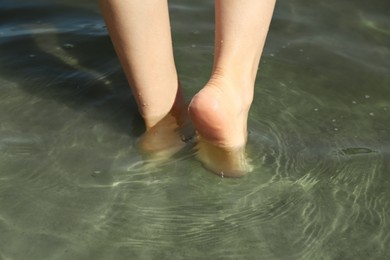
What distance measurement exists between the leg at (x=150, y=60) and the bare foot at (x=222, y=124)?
110 mm

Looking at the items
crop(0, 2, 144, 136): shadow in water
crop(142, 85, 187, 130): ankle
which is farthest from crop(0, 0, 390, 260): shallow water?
crop(142, 85, 187, 130): ankle

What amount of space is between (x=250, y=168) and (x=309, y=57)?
73 centimetres

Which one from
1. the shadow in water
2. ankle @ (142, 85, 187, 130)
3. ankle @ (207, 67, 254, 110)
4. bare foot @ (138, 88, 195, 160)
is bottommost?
the shadow in water

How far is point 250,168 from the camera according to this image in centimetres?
167

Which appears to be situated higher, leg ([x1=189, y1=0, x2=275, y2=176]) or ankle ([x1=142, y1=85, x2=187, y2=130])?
leg ([x1=189, y1=0, x2=275, y2=176])

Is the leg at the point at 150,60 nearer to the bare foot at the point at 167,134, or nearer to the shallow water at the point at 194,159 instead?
the bare foot at the point at 167,134

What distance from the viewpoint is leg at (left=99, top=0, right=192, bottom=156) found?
59.3 inches

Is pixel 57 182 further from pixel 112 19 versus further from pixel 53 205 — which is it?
pixel 112 19

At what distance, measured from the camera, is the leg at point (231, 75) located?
1.53 meters

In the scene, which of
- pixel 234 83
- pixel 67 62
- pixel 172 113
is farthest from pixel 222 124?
pixel 67 62

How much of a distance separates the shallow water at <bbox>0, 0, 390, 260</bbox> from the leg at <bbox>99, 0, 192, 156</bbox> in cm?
11

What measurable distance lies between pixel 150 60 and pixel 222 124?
0.82 ft

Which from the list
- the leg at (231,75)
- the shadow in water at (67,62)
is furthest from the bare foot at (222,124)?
the shadow in water at (67,62)

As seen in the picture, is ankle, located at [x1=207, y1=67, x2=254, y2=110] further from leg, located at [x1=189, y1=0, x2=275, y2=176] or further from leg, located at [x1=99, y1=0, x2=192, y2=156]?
leg, located at [x1=99, y1=0, x2=192, y2=156]
